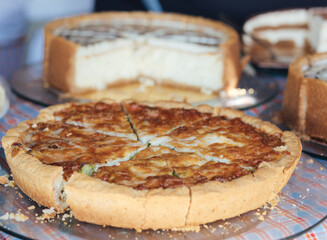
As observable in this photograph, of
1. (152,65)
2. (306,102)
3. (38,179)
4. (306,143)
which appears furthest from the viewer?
(152,65)

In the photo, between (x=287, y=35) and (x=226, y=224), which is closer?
(x=226, y=224)

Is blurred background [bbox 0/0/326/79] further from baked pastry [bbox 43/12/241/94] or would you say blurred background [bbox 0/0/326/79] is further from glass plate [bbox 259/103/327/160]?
glass plate [bbox 259/103/327/160]

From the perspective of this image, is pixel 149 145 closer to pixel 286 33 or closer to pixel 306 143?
pixel 306 143

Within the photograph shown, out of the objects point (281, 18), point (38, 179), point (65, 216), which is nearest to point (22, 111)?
point (38, 179)

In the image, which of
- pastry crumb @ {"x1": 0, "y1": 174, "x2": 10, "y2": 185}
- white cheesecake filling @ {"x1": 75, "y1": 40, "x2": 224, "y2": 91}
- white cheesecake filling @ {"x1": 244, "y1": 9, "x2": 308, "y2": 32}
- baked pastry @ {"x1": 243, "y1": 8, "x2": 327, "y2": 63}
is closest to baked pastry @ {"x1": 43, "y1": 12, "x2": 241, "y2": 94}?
white cheesecake filling @ {"x1": 75, "y1": 40, "x2": 224, "y2": 91}

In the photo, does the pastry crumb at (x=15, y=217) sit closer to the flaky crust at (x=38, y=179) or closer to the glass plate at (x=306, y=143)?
the flaky crust at (x=38, y=179)

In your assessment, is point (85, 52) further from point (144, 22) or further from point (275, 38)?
point (275, 38)

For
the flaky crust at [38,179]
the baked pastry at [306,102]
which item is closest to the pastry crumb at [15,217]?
the flaky crust at [38,179]

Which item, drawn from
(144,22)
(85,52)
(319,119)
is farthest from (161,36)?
(319,119)
